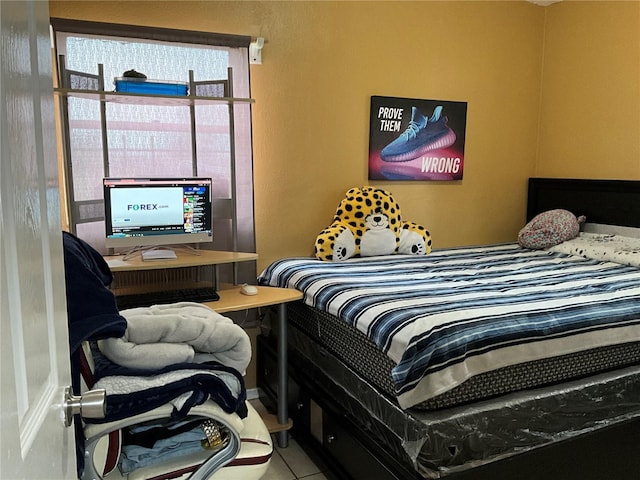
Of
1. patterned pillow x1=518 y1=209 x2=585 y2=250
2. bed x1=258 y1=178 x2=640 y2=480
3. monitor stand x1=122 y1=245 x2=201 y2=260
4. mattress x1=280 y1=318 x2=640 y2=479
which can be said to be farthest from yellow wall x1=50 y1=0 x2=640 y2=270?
mattress x1=280 y1=318 x2=640 y2=479

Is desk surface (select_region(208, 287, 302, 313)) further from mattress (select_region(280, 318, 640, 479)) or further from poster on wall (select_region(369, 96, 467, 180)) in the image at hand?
poster on wall (select_region(369, 96, 467, 180))

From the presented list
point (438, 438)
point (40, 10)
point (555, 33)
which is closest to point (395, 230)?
point (438, 438)

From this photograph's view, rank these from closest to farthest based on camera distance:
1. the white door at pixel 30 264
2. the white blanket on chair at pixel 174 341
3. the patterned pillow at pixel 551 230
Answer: the white door at pixel 30 264, the white blanket on chair at pixel 174 341, the patterned pillow at pixel 551 230

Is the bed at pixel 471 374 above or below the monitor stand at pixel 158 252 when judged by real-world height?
below

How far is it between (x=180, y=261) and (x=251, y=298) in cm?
37

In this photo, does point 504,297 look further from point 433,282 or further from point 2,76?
point 2,76

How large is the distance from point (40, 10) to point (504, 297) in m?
1.87

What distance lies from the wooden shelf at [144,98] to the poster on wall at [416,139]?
3.28ft

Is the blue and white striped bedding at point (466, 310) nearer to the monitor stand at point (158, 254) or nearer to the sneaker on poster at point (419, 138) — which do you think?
the monitor stand at point (158, 254)

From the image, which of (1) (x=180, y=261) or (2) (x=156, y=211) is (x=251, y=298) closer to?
(1) (x=180, y=261)

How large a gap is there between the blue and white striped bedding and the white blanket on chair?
551mm

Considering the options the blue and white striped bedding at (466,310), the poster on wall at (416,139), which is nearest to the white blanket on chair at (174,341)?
the blue and white striped bedding at (466,310)

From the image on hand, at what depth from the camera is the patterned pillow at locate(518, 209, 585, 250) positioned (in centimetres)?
351

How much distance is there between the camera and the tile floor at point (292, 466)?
2.40 m
